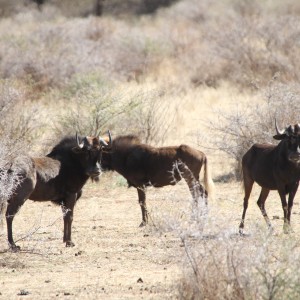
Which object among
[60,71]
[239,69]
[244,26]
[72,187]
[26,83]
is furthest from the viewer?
[244,26]

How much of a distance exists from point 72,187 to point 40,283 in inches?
127

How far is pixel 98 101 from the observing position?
19.2m

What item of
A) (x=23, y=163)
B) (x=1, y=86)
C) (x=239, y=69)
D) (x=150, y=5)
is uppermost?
(x=23, y=163)

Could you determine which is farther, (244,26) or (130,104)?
(244,26)

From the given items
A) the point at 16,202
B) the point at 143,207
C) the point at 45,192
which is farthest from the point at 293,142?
the point at 16,202

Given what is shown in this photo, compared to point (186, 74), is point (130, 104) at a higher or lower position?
higher

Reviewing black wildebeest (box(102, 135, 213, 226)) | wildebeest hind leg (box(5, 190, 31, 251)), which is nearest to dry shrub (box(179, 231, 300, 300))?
Result: wildebeest hind leg (box(5, 190, 31, 251))

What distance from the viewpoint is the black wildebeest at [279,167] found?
1253 centimetres

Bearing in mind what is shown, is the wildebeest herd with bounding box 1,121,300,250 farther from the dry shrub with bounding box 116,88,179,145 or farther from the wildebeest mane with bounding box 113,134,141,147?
the dry shrub with bounding box 116,88,179,145

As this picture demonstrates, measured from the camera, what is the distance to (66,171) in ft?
42.4

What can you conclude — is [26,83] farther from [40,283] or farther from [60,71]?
[40,283]

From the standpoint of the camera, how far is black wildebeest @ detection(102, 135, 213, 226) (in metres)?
14.6

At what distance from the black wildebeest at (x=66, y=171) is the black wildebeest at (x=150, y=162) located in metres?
1.50

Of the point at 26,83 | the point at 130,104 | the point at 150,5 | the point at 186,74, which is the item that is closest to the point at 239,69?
the point at 186,74
